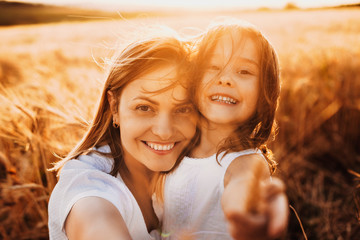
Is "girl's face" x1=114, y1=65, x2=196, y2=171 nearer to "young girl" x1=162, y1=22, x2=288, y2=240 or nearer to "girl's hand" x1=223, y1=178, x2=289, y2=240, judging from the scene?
"young girl" x1=162, y1=22, x2=288, y2=240

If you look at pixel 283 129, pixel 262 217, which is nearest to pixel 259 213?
pixel 262 217

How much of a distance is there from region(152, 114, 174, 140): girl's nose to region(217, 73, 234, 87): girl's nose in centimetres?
28

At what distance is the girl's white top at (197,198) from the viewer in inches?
54.9

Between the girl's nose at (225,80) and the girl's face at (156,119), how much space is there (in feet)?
0.56

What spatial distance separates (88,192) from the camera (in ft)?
3.87

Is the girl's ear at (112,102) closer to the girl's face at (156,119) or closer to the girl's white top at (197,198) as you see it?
the girl's face at (156,119)

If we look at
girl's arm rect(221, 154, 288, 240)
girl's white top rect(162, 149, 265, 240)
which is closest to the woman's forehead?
girl's white top rect(162, 149, 265, 240)

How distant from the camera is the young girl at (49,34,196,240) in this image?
4.23 ft

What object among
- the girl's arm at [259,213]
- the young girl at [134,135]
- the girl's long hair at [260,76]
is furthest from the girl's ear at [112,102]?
the girl's arm at [259,213]

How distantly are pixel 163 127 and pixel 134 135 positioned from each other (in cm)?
15

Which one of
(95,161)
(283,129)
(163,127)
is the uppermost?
(163,127)

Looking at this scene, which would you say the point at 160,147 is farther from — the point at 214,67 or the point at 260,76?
the point at 260,76

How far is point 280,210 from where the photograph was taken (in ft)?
1.73

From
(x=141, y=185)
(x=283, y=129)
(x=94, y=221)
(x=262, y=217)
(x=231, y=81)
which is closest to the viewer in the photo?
(x=262, y=217)
